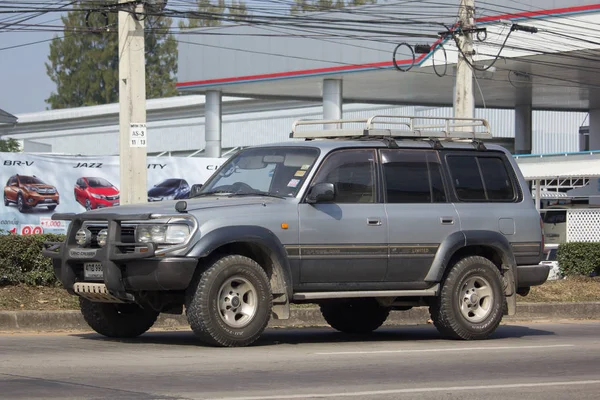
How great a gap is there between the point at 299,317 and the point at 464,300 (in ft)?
10.00

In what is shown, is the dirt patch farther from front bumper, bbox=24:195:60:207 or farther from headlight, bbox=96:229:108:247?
front bumper, bbox=24:195:60:207

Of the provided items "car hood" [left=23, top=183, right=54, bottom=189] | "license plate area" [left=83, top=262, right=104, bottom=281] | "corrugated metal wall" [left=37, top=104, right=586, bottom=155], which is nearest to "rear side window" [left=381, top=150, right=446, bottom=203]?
"license plate area" [left=83, top=262, right=104, bottom=281]

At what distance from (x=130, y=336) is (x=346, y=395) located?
4.49m

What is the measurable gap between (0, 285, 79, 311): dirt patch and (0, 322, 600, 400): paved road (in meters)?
1.24

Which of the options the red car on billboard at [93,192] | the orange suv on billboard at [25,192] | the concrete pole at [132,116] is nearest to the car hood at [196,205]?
the concrete pole at [132,116]

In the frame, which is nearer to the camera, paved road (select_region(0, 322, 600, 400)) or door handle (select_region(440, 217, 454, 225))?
paved road (select_region(0, 322, 600, 400))

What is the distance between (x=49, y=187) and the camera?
856 inches

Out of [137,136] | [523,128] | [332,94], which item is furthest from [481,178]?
[523,128]

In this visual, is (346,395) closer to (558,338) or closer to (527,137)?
(558,338)

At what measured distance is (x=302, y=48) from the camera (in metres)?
37.6

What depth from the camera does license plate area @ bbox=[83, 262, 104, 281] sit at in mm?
10520

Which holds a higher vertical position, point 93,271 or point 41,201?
point 41,201

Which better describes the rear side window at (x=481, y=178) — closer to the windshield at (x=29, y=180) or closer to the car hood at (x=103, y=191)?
the car hood at (x=103, y=191)

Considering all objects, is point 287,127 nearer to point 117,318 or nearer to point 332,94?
point 332,94
